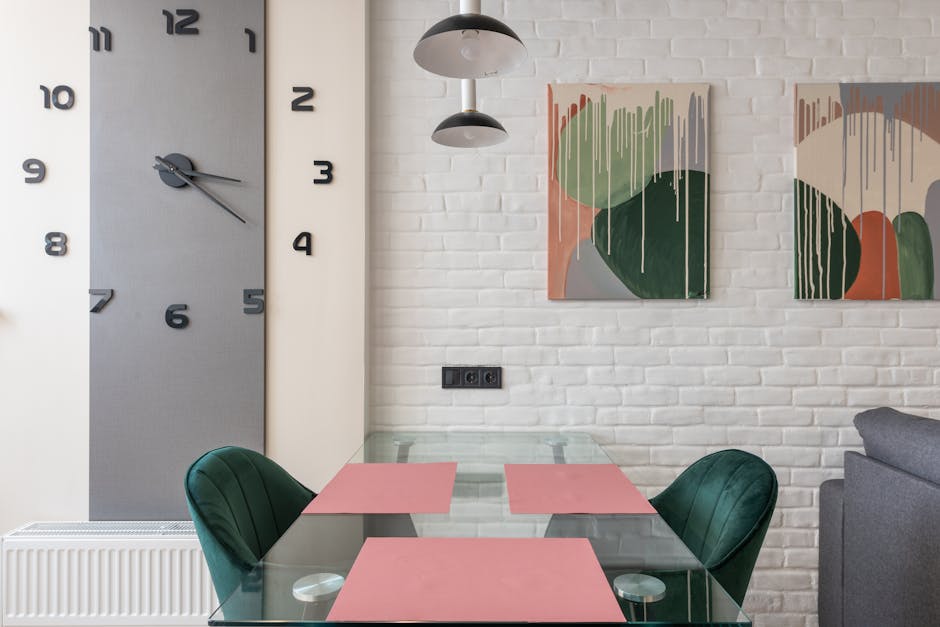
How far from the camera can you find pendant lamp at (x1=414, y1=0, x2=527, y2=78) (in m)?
1.17

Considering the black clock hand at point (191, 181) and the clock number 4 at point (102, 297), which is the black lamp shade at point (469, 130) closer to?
the black clock hand at point (191, 181)

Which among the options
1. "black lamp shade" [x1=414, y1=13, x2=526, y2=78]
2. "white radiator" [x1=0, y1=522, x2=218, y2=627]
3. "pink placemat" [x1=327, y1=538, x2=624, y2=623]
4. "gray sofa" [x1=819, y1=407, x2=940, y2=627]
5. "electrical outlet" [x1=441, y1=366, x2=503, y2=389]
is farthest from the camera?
"electrical outlet" [x1=441, y1=366, x2=503, y2=389]

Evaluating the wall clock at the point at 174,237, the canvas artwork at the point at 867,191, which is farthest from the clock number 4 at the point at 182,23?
the canvas artwork at the point at 867,191

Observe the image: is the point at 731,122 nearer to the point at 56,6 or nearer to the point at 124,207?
the point at 124,207

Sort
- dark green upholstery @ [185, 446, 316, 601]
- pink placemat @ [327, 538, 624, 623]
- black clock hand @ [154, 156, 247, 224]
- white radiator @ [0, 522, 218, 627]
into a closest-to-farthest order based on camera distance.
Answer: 1. pink placemat @ [327, 538, 624, 623]
2. dark green upholstery @ [185, 446, 316, 601]
3. white radiator @ [0, 522, 218, 627]
4. black clock hand @ [154, 156, 247, 224]

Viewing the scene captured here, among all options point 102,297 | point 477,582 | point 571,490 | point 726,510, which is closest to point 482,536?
point 477,582

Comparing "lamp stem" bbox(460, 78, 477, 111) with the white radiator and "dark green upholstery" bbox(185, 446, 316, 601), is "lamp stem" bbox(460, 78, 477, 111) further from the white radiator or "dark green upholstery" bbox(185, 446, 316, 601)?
the white radiator

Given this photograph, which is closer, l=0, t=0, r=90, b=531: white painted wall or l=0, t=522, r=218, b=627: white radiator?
l=0, t=522, r=218, b=627: white radiator

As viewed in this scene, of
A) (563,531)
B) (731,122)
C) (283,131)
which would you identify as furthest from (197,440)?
(731,122)

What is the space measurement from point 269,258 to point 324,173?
0.37m

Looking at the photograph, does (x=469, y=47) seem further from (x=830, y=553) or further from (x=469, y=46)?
(x=830, y=553)

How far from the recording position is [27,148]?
219cm

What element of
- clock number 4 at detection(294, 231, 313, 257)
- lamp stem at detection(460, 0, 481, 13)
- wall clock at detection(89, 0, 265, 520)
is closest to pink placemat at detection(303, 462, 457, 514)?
wall clock at detection(89, 0, 265, 520)

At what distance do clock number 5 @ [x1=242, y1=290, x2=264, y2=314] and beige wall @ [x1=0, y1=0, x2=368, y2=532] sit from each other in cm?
3
